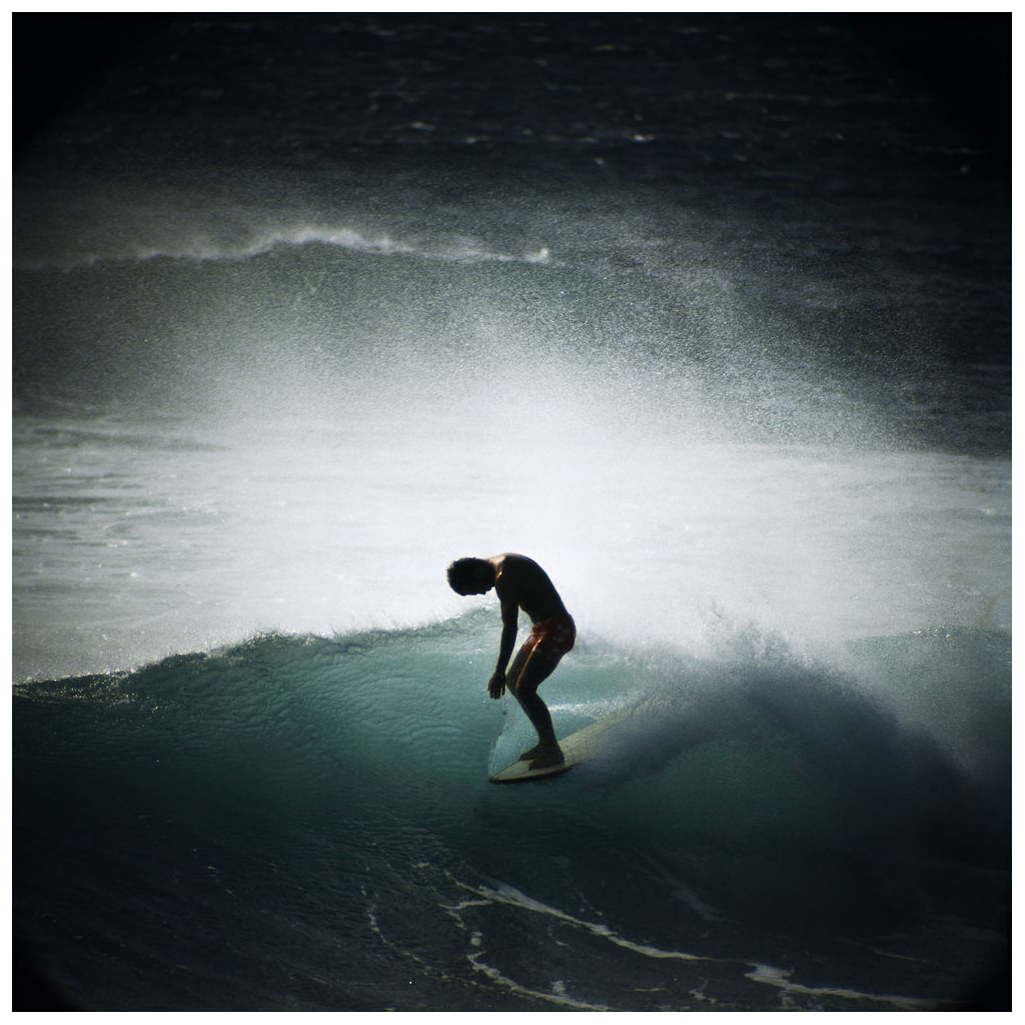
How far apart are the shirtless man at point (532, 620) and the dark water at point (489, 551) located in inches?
24.6

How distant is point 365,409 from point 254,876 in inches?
259

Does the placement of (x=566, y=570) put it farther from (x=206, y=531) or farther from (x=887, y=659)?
(x=206, y=531)

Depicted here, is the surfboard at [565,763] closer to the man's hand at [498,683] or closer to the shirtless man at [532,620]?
the shirtless man at [532,620]

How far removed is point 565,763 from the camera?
11.1ft

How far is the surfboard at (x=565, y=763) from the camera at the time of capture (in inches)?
130

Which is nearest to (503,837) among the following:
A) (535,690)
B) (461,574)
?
(535,690)

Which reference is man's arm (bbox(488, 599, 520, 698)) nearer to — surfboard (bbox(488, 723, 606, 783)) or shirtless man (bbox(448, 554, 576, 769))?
shirtless man (bbox(448, 554, 576, 769))

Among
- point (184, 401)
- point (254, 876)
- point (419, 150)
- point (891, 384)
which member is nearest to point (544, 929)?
point (254, 876)

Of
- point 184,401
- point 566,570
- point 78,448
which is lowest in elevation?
point 566,570

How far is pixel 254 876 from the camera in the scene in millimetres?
2854

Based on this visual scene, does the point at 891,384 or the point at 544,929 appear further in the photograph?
the point at 891,384

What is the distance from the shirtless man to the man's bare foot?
117 millimetres

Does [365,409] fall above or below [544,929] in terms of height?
above

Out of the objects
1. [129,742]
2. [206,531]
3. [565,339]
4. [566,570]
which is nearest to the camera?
[129,742]
